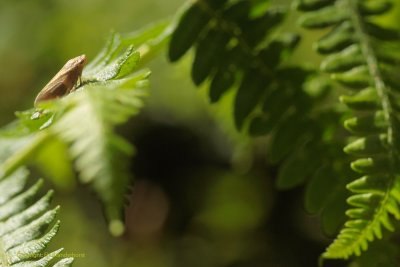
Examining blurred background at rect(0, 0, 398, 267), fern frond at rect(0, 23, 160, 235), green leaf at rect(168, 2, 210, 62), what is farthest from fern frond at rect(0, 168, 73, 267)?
blurred background at rect(0, 0, 398, 267)

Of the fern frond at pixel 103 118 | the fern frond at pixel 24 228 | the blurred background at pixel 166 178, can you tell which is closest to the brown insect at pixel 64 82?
the fern frond at pixel 103 118

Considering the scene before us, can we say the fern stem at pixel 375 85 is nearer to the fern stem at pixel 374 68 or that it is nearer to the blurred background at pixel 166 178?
the fern stem at pixel 374 68

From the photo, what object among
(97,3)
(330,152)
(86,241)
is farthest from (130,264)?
(330,152)

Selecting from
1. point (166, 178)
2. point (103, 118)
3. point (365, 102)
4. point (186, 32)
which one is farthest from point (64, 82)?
point (166, 178)

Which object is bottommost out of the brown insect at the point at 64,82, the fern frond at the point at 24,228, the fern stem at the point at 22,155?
the fern frond at the point at 24,228

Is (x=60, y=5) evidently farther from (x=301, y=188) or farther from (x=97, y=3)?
(x=301, y=188)

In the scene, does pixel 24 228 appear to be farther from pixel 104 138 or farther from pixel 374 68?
pixel 374 68
